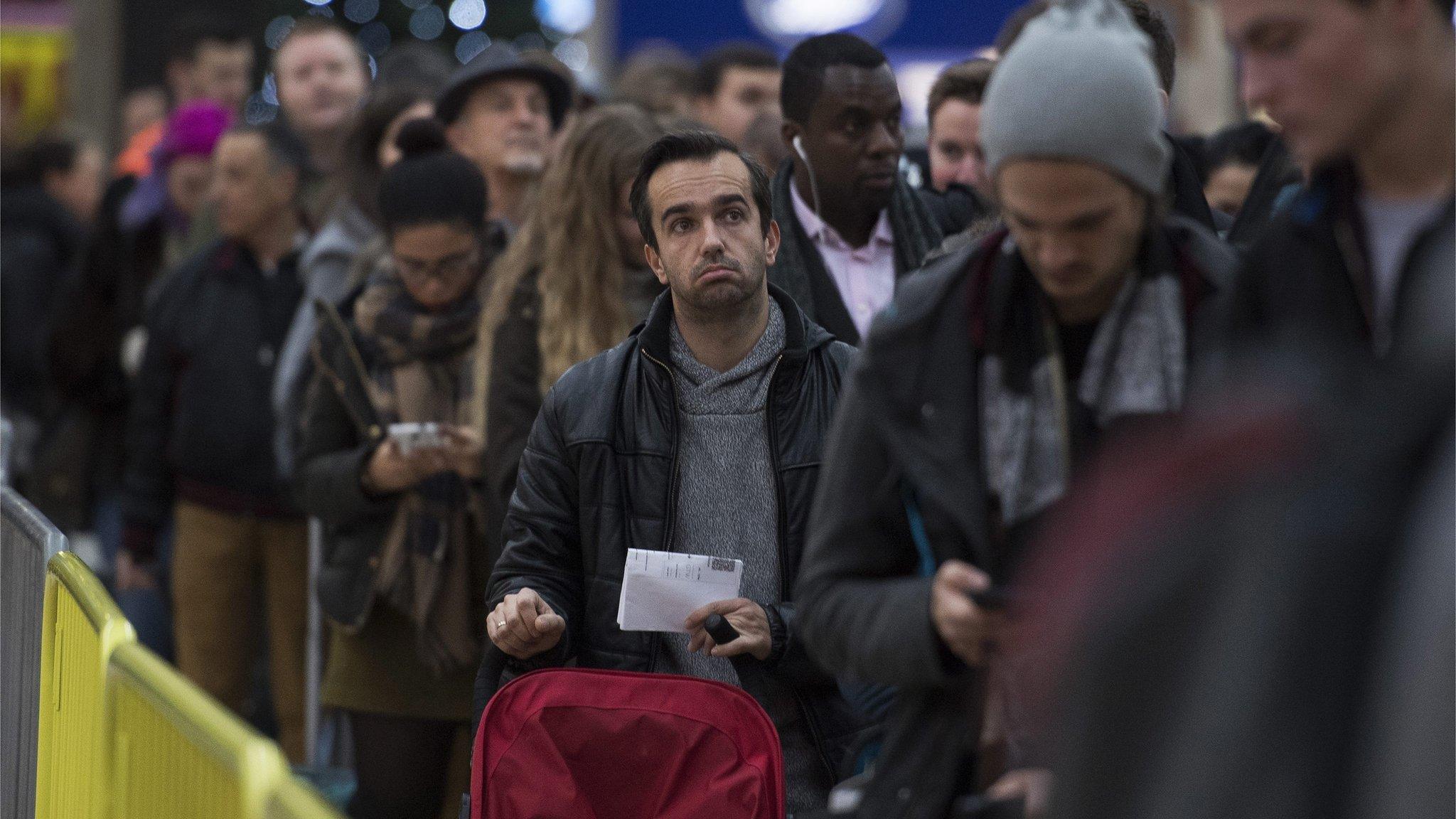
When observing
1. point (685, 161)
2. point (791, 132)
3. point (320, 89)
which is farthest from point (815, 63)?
point (320, 89)

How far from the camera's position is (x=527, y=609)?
12.4ft

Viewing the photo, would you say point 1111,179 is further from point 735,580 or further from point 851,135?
point 851,135

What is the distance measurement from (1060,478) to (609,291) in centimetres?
285

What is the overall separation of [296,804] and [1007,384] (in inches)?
43.2

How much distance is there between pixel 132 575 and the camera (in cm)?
739

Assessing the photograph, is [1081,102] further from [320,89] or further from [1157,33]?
[320,89]

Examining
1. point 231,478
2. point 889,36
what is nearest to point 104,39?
point 889,36

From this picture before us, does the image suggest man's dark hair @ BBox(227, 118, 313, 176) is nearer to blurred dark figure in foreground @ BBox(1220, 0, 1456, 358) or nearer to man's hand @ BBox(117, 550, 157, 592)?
man's hand @ BBox(117, 550, 157, 592)

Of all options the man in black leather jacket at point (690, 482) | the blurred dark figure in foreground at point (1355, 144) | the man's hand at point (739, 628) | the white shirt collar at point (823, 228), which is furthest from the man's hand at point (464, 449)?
the blurred dark figure in foreground at point (1355, 144)

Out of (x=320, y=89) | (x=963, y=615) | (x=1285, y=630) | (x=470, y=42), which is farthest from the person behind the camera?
(x=470, y=42)

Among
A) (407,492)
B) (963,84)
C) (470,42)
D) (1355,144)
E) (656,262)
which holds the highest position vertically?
(1355,144)

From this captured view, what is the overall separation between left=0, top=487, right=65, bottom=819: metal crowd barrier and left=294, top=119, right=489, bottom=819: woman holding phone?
107cm

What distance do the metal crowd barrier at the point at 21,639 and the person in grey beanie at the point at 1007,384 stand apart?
87.5 inches

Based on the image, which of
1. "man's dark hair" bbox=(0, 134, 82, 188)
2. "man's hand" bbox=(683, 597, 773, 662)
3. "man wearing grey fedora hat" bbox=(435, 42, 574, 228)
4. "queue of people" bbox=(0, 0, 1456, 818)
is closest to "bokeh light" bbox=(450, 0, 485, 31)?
"man's dark hair" bbox=(0, 134, 82, 188)
